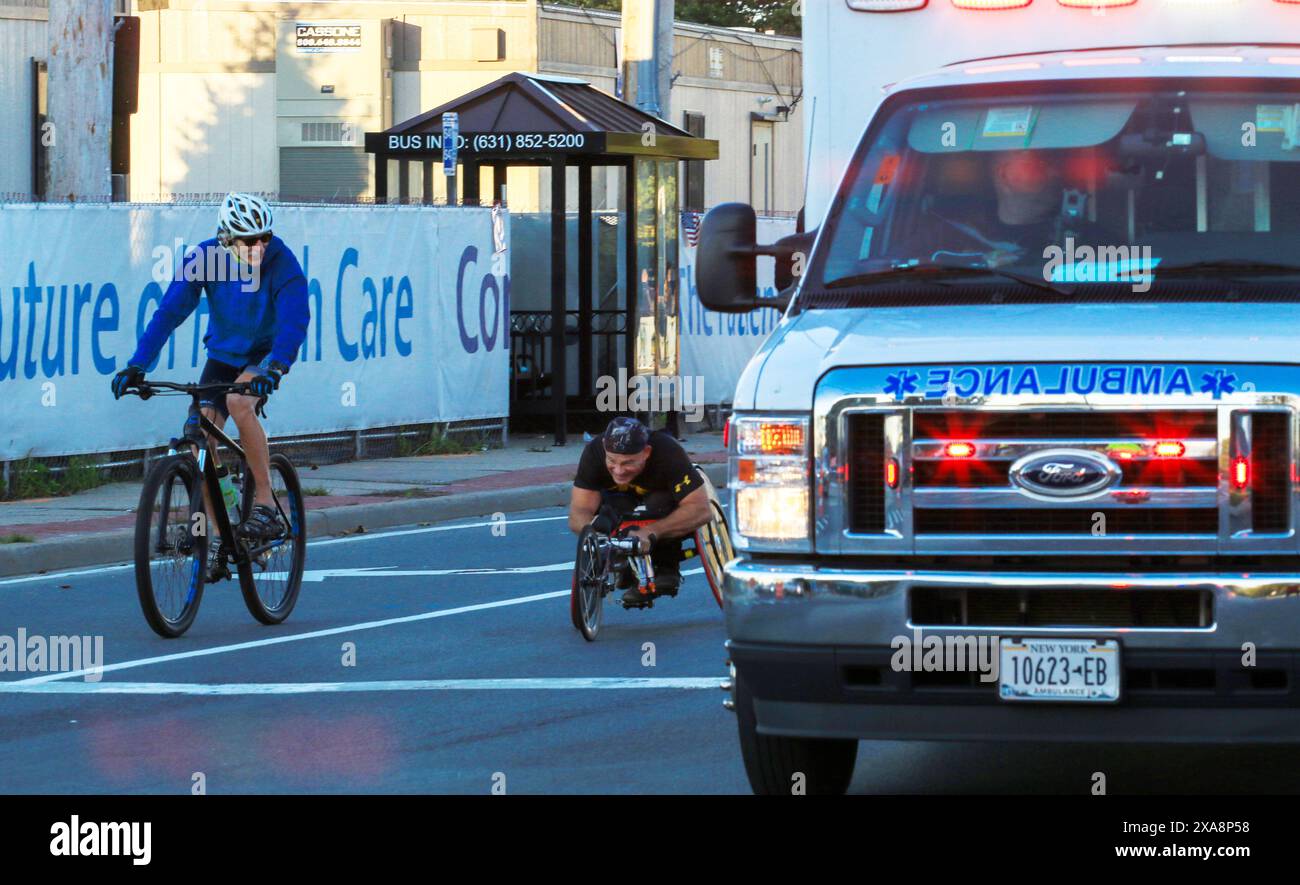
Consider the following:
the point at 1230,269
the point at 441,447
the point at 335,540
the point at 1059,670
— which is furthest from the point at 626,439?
the point at 441,447

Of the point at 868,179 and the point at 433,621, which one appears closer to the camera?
the point at 868,179

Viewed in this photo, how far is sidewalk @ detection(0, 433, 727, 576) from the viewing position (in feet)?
47.0

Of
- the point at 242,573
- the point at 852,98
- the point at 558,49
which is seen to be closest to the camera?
the point at 852,98

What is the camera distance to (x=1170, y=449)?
6.28 m

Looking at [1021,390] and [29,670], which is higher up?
[1021,390]

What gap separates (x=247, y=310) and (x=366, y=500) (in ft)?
19.7

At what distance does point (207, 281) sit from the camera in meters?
11.3

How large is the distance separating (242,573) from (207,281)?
138cm

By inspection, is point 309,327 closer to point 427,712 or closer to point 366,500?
point 366,500

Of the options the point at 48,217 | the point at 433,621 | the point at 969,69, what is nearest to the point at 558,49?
the point at 48,217

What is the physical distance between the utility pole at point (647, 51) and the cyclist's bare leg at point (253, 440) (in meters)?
14.2

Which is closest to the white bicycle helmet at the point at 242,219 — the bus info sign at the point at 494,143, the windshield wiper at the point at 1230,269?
the windshield wiper at the point at 1230,269

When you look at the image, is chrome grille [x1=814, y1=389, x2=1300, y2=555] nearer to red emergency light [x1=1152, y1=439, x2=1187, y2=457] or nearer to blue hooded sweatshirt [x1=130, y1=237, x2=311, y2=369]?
red emergency light [x1=1152, y1=439, x2=1187, y2=457]

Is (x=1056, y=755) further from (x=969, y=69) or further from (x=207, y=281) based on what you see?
(x=207, y=281)
